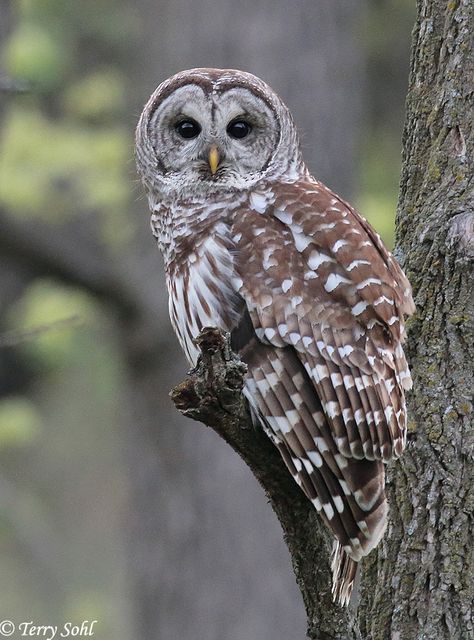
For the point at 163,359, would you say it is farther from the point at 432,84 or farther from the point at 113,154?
the point at 432,84

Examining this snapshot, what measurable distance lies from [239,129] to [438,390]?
4.38 feet

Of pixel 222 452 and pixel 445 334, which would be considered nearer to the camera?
pixel 445 334

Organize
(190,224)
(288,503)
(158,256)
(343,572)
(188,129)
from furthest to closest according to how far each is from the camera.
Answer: (158,256) < (188,129) < (190,224) < (343,572) < (288,503)

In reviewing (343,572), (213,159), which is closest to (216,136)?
(213,159)

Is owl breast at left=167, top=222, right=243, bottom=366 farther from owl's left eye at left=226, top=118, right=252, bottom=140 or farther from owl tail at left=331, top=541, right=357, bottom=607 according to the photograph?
owl tail at left=331, top=541, right=357, bottom=607

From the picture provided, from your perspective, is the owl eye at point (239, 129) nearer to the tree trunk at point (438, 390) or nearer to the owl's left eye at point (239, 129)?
the owl's left eye at point (239, 129)

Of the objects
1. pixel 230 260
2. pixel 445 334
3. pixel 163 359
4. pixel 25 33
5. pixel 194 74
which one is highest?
pixel 25 33

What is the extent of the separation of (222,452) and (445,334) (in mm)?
4402

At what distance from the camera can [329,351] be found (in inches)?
161

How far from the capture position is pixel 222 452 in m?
8.50

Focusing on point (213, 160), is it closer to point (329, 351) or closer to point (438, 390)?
point (329, 351)

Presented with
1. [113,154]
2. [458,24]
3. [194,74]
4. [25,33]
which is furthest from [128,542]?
[458,24]

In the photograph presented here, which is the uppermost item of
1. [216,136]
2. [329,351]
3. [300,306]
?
[216,136]

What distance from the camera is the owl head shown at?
15.4 ft
